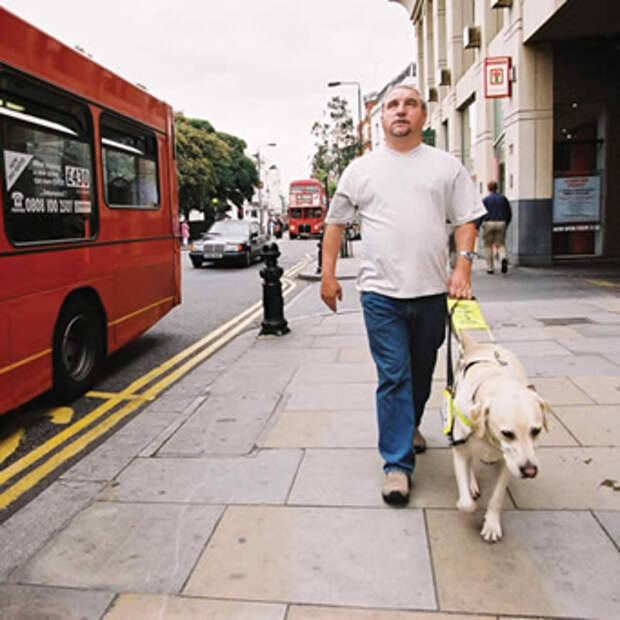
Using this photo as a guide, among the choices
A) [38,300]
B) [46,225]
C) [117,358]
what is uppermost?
[46,225]

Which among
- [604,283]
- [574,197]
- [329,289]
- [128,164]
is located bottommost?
[604,283]

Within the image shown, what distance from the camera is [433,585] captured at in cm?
267

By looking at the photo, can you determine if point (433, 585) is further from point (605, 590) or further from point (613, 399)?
point (613, 399)

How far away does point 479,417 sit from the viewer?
276 centimetres

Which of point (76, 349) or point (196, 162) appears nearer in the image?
point (76, 349)

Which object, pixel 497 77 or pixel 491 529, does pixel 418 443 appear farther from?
pixel 497 77

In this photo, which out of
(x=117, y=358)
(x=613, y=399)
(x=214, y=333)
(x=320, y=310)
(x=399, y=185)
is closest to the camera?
(x=399, y=185)

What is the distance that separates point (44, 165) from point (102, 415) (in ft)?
6.75

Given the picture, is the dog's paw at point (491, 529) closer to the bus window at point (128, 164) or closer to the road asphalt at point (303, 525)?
the road asphalt at point (303, 525)

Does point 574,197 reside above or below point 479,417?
above

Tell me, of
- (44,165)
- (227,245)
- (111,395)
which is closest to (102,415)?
(111,395)

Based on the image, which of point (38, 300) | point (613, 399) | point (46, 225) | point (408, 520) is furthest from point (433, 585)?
point (46, 225)

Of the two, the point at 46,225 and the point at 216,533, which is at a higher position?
the point at 46,225

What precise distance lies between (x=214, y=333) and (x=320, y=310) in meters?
2.35
